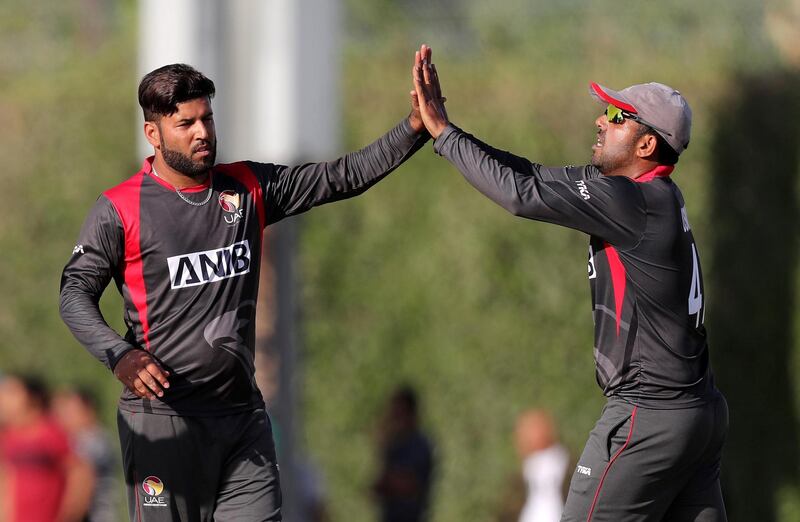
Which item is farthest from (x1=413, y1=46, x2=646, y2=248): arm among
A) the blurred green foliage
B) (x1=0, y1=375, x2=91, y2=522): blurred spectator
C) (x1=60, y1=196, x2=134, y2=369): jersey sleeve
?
the blurred green foliage

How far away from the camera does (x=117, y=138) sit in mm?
15852

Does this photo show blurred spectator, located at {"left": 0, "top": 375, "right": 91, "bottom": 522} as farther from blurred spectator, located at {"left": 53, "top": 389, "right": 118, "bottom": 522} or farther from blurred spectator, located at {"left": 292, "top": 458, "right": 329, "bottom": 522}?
blurred spectator, located at {"left": 292, "top": 458, "right": 329, "bottom": 522}

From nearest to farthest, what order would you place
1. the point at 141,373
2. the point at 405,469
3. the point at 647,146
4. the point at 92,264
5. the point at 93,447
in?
the point at 141,373, the point at 92,264, the point at 647,146, the point at 405,469, the point at 93,447

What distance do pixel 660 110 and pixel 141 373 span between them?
7.99 ft

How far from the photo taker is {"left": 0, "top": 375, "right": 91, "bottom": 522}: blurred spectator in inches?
491

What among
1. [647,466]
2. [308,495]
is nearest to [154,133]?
[647,466]

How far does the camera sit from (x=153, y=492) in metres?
6.28

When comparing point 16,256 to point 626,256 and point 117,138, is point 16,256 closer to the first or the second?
point 117,138

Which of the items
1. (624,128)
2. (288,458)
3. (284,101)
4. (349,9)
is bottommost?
(288,458)

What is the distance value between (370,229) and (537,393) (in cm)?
235

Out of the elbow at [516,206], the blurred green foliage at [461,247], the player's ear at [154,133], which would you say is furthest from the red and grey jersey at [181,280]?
the blurred green foliage at [461,247]

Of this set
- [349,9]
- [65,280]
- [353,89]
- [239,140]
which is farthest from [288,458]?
[65,280]

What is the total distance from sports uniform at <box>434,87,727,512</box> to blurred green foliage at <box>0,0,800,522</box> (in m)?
6.96

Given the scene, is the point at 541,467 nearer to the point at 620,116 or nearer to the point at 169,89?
the point at 620,116
